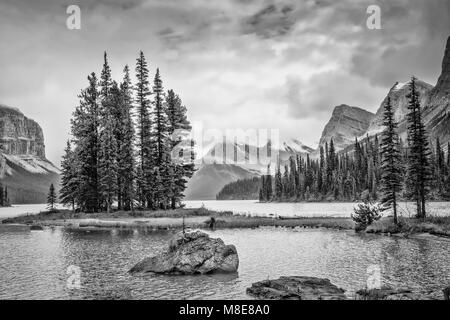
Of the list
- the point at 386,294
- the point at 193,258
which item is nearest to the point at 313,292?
the point at 386,294

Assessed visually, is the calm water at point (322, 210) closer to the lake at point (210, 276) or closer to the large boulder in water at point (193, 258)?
the lake at point (210, 276)

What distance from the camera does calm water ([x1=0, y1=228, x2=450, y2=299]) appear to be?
1677 cm

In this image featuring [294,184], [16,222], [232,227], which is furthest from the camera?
[294,184]

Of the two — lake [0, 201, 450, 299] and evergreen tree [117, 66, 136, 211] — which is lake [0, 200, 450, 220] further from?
lake [0, 201, 450, 299]

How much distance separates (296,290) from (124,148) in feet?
139

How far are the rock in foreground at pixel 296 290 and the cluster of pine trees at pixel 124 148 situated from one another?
38.6 metres

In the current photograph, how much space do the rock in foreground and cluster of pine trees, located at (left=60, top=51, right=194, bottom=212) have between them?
3858 centimetres

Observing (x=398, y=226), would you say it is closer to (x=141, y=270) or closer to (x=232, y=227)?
(x=232, y=227)

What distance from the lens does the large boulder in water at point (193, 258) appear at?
2053 centimetres

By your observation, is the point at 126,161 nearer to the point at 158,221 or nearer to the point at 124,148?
the point at 124,148

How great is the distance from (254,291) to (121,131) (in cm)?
4259

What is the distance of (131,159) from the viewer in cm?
5362

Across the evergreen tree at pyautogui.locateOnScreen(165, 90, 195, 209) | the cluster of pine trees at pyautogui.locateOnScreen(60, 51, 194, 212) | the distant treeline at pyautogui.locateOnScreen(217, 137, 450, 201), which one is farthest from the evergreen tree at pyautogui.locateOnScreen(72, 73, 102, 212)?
the distant treeline at pyautogui.locateOnScreen(217, 137, 450, 201)
